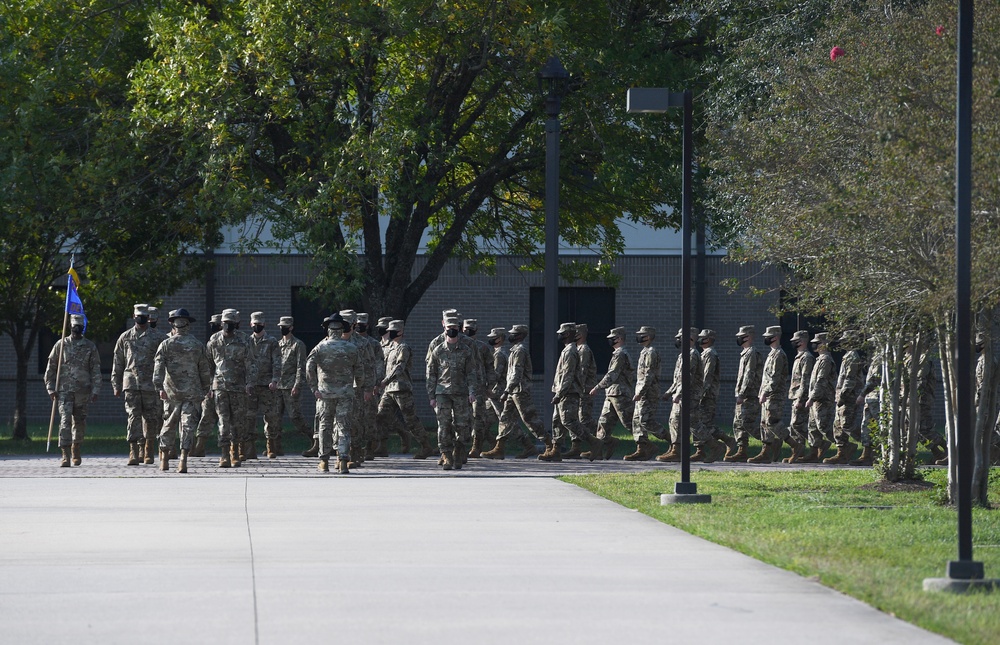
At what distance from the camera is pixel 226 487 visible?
15.4 meters

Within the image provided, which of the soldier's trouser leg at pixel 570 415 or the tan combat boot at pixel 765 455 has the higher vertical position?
the soldier's trouser leg at pixel 570 415

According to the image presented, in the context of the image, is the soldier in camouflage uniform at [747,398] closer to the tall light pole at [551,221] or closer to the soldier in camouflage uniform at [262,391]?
the tall light pole at [551,221]

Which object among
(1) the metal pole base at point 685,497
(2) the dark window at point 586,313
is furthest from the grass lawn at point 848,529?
(2) the dark window at point 586,313

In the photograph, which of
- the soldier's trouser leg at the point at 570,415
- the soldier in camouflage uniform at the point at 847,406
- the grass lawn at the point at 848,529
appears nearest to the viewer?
the grass lawn at the point at 848,529

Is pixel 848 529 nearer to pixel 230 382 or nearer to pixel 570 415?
pixel 570 415

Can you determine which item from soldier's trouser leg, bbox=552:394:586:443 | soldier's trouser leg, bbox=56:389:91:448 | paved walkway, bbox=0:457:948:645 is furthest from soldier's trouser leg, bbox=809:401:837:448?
soldier's trouser leg, bbox=56:389:91:448

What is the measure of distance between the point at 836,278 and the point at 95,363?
10656 mm

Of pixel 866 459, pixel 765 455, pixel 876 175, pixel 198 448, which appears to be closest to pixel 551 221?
pixel 765 455

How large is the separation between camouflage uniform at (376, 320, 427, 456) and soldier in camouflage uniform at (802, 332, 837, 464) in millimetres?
5395

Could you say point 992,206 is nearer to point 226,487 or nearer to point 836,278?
point 836,278

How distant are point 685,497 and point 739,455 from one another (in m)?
7.11

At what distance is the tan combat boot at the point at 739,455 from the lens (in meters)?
20.4

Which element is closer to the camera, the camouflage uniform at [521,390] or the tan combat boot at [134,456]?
the tan combat boot at [134,456]

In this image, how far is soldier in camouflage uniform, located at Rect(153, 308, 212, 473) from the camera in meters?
18.2
